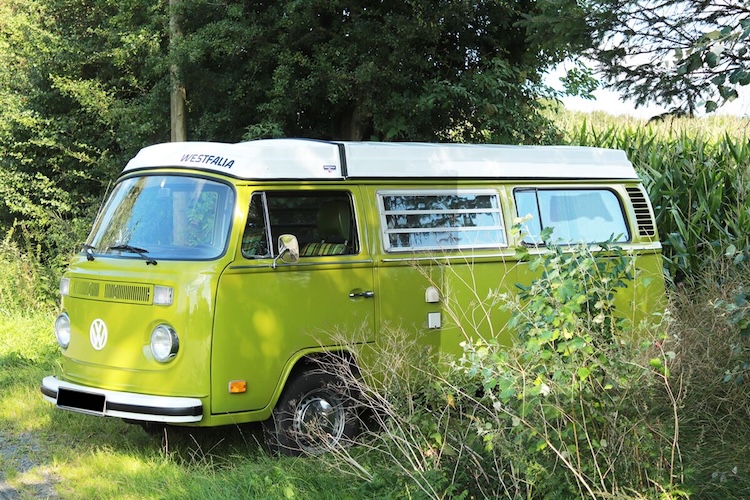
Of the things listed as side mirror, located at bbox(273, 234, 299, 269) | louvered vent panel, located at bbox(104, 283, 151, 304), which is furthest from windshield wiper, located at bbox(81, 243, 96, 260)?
side mirror, located at bbox(273, 234, 299, 269)

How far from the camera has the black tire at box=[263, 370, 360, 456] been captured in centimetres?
631

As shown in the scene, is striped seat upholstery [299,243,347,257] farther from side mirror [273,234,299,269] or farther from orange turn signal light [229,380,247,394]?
orange turn signal light [229,380,247,394]

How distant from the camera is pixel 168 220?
654cm

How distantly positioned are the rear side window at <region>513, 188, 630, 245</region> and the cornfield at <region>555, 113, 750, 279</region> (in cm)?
157

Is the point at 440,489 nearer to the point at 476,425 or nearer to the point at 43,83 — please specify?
the point at 476,425

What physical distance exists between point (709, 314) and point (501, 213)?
6.43ft

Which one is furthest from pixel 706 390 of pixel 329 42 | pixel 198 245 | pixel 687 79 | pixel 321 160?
pixel 329 42

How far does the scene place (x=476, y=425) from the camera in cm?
453

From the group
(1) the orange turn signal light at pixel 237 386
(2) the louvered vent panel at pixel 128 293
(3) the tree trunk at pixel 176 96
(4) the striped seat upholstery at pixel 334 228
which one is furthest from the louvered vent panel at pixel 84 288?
(3) the tree trunk at pixel 176 96

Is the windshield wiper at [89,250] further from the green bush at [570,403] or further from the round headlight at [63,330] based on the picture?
the green bush at [570,403]

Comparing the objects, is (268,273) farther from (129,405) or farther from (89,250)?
(89,250)

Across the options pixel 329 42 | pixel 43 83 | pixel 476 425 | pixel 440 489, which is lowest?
pixel 440 489

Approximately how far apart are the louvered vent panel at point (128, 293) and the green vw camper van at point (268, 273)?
1 centimetres

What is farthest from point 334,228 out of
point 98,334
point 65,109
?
point 65,109
